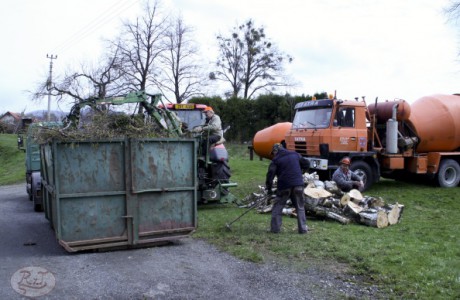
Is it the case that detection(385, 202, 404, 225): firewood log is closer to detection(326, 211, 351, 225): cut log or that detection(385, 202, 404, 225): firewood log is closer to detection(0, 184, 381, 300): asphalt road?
detection(326, 211, 351, 225): cut log

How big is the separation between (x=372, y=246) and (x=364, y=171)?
665 centimetres

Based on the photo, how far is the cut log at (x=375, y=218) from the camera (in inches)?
372

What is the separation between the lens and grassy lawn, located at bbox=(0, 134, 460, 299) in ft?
19.5

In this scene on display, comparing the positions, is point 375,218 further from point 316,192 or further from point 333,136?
point 333,136

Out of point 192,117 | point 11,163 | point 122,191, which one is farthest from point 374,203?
point 11,163

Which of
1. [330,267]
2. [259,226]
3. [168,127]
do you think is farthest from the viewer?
[259,226]

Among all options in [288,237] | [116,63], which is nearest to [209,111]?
[288,237]

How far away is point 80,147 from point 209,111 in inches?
172

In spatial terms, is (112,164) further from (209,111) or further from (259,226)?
(209,111)

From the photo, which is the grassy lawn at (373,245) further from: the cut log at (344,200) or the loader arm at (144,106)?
the loader arm at (144,106)

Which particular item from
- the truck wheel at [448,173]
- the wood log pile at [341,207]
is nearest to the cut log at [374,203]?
the wood log pile at [341,207]

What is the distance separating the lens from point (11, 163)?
31.8 meters

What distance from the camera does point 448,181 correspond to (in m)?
15.7

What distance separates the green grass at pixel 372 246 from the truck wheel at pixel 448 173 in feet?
12.3
